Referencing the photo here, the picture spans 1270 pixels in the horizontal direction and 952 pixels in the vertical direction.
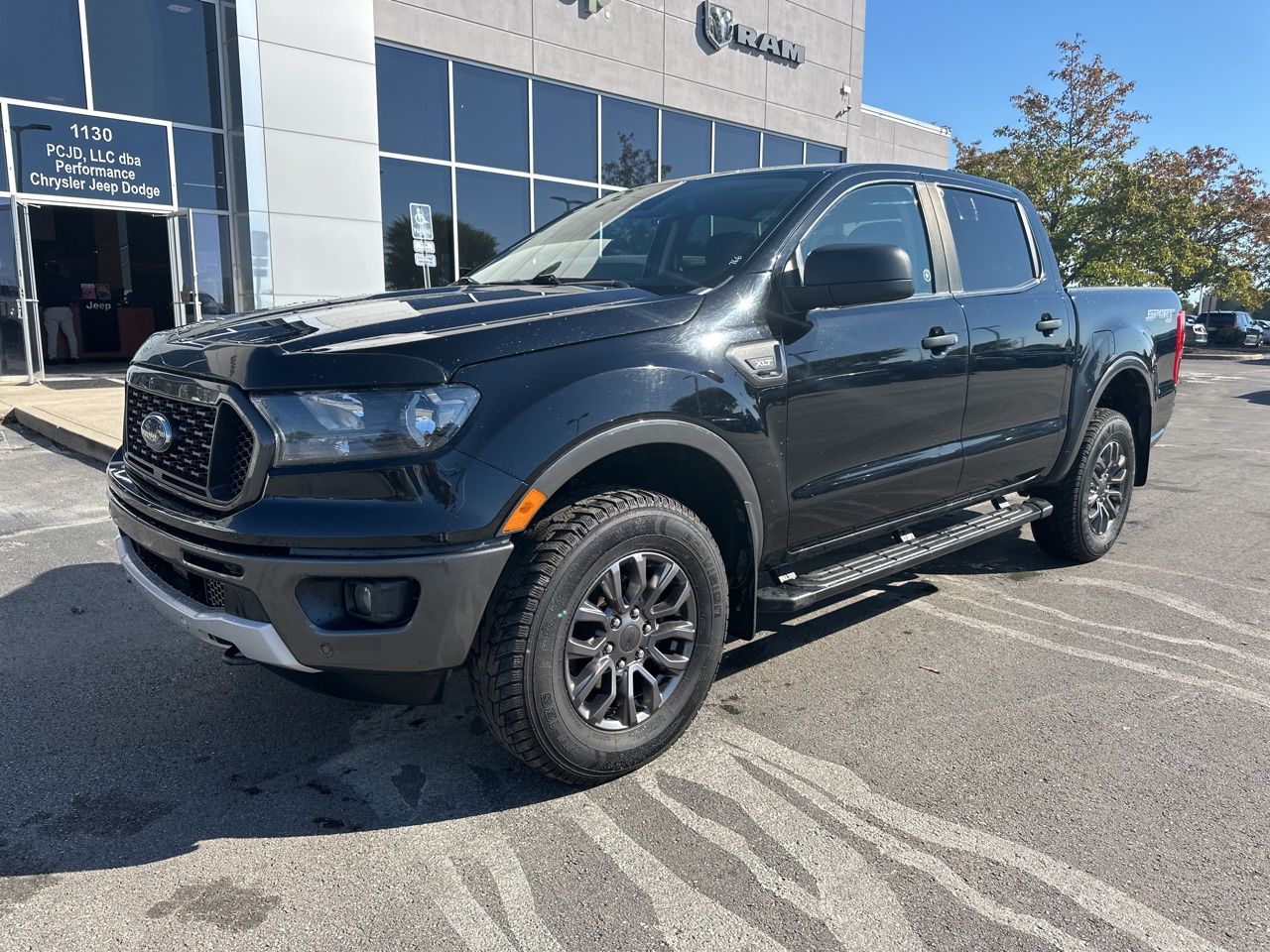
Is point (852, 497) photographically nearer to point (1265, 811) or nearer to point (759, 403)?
point (759, 403)

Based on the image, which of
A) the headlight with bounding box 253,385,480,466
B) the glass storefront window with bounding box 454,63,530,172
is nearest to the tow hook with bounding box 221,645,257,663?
the headlight with bounding box 253,385,480,466

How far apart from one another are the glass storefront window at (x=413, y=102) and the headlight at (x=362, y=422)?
41.5ft

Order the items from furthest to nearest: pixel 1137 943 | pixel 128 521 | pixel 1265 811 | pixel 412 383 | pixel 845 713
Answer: pixel 845 713 → pixel 128 521 → pixel 1265 811 → pixel 412 383 → pixel 1137 943

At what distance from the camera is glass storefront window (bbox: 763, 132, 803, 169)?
19656 millimetres

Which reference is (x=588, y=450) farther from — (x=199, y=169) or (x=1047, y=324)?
(x=199, y=169)

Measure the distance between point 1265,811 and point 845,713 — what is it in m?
1.23

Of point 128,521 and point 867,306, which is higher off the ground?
point 867,306

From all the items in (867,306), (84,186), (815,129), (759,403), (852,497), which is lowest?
(852,497)

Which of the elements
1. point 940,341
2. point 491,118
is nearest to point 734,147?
point 491,118

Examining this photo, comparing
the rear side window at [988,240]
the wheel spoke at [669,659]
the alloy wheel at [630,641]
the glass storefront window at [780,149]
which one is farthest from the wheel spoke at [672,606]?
the glass storefront window at [780,149]

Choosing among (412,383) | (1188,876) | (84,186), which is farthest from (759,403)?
(84,186)

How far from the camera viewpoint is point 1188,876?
7.56ft

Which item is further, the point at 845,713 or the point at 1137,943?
the point at 845,713

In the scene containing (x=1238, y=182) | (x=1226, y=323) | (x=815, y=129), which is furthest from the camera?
(x=1226, y=323)
